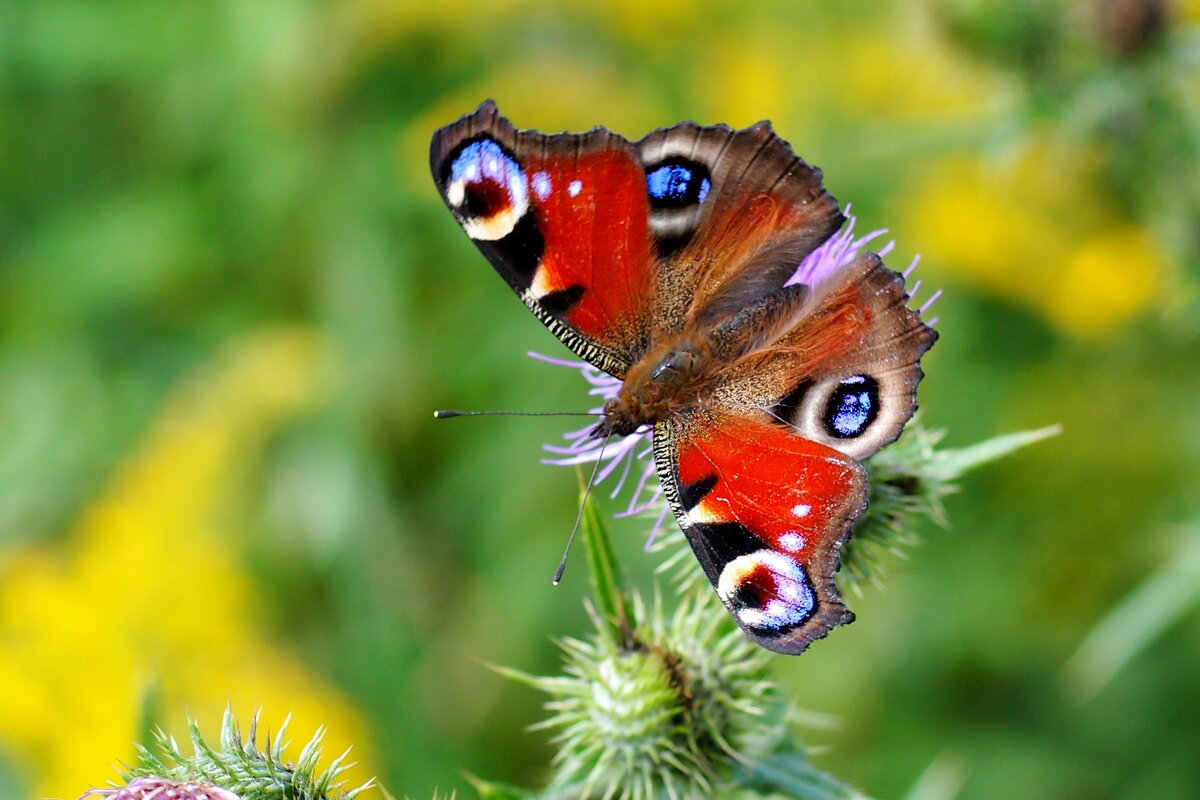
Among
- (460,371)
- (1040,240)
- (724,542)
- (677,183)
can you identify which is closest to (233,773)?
(724,542)

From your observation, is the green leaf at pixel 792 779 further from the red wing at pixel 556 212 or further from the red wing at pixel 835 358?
the red wing at pixel 556 212

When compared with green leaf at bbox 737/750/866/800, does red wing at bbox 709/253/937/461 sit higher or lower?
higher

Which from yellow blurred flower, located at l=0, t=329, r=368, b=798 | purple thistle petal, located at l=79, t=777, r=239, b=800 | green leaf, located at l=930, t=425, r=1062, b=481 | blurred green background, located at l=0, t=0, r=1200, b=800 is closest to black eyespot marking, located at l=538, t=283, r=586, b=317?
green leaf, located at l=930, t=425, r=1062, b=481

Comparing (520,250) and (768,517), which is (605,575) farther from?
(520,250)

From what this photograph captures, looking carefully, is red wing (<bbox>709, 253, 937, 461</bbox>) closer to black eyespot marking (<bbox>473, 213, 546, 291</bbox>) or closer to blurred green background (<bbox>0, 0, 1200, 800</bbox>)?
black eyespot marking (<bbox>473, 213, 546, 291</bbox>)

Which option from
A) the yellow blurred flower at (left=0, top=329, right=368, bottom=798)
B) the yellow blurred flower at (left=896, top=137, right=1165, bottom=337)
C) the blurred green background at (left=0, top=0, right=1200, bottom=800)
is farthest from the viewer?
the yellow blurred flower at (left=896, top=137, right=1165, bottom=337)

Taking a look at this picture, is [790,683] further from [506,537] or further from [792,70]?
[792,70]
